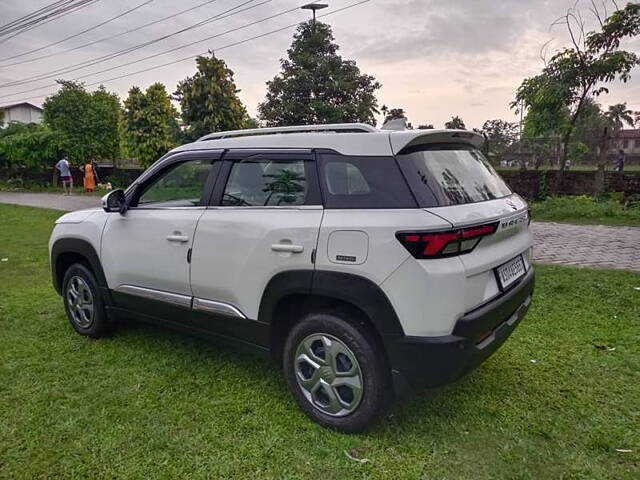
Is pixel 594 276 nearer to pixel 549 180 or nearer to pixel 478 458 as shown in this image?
pixel 478 458

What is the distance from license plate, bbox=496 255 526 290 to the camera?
106 inches

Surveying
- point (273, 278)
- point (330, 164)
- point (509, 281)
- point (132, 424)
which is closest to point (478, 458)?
point (509, 281)

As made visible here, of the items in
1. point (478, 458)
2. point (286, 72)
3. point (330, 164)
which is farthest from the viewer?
point (286, 72)

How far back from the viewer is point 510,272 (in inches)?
112

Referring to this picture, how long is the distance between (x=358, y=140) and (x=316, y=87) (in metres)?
17.8

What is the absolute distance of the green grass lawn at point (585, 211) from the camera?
32.5 feet

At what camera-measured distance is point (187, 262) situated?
10.7 feet

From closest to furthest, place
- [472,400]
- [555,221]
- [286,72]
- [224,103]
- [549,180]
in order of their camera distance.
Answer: [472,400] < [555,221] < [549,180] < [224,103] < [286,72]

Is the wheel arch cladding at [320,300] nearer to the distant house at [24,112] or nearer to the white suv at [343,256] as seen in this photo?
the white suv at [343,256]

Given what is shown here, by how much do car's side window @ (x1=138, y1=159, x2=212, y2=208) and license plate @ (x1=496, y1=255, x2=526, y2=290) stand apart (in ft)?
6.85

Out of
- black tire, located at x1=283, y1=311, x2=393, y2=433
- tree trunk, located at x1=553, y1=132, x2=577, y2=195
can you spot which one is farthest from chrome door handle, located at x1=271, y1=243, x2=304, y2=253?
tree trunk, located at x1=553, y1=132, x2=577, y2=195

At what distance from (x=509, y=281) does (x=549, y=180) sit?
11.0 metres

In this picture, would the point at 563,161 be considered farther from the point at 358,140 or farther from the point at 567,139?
the point at 358,140

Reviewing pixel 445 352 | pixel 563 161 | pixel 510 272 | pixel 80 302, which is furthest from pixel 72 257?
pixel 563 161
